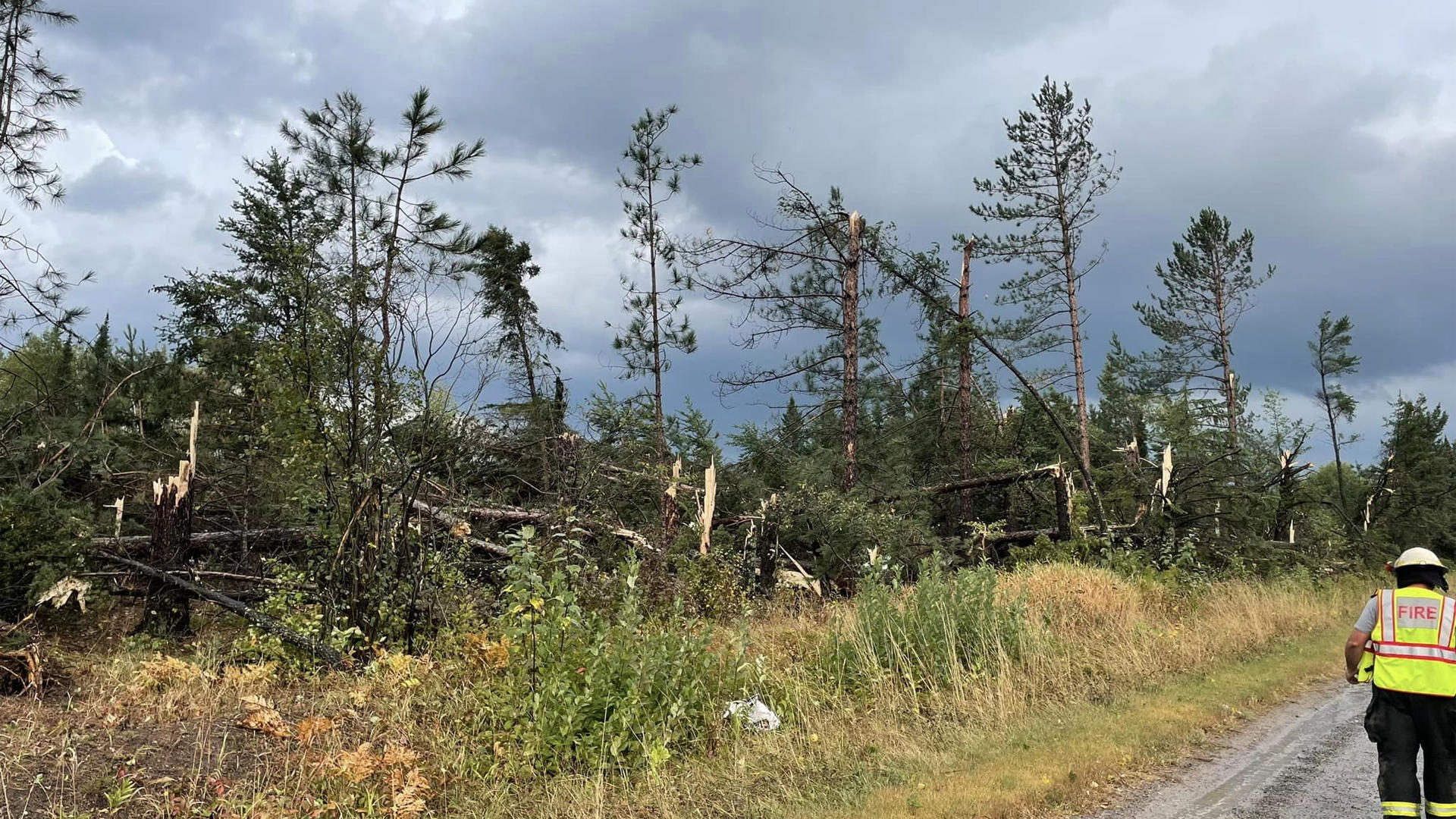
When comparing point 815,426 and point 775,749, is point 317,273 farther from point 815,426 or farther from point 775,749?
point 815,426

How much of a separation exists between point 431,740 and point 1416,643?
245 inches

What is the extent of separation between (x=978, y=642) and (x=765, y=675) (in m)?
2.21

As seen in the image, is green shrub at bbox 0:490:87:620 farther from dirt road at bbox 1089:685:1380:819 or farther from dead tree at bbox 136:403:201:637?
dirt road at bbox 1089:685:1380:819

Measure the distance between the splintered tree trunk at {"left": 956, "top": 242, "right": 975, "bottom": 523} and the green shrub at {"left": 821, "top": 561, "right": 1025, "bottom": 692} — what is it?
1163cm

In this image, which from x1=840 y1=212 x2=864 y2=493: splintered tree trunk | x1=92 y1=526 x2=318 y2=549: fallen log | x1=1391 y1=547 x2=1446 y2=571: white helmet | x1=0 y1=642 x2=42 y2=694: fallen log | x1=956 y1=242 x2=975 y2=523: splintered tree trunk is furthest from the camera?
x1=956 y1=242 x2=975 y2=523: splintered tree trunk

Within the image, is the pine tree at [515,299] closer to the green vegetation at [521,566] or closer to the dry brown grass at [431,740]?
the green vegetation at [521,566]

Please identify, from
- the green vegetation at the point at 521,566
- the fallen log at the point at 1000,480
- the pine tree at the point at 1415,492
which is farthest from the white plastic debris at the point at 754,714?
the pine tree at the point at 1415,492

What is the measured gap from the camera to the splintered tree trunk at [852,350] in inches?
655

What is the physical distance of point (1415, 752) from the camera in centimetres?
433

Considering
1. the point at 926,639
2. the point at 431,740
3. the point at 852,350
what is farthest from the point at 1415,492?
the point at 431,740

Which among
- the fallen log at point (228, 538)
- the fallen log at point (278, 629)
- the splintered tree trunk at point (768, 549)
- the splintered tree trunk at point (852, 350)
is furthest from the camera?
the splintered tree trunk at point (852, 350)

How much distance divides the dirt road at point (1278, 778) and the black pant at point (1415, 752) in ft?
2.33

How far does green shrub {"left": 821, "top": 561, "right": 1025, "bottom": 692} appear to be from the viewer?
744cm

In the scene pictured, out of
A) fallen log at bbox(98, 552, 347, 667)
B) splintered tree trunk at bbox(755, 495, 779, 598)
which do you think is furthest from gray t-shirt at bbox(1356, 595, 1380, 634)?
splintered tree trunk at bbox(755, 495, 779, 598)
